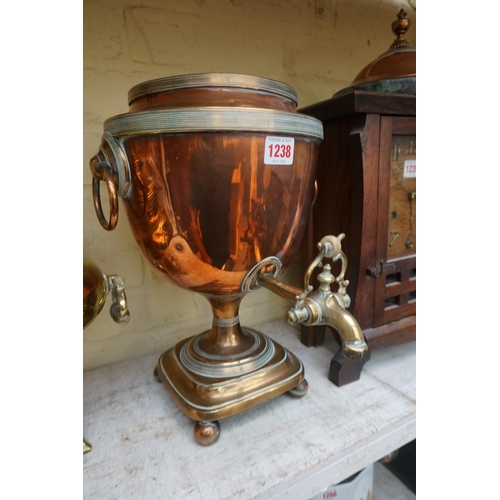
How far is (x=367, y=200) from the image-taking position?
0.72m

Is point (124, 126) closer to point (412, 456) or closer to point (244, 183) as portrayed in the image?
point (244, 183)

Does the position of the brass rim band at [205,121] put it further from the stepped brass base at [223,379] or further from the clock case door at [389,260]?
the stepped brass base at [223,379]

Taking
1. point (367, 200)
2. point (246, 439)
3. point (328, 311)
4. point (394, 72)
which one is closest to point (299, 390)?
point (246, 439)

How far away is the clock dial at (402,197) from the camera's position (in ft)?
2.48

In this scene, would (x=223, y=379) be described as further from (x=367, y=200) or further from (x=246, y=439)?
(x=367, y=200)

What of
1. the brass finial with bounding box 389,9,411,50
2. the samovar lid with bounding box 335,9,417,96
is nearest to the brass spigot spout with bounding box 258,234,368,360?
the samovar lid with bounding box 335,9,417,96

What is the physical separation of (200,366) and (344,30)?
96 cm

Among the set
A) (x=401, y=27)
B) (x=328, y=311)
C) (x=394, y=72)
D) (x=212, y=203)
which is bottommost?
(x=328, y=311)

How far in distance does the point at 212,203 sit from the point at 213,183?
1.1 inches

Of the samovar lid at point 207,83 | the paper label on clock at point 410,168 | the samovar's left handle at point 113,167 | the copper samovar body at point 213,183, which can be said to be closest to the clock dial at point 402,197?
the paper label on clock at point 410,168

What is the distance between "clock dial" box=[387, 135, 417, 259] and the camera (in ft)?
2.48

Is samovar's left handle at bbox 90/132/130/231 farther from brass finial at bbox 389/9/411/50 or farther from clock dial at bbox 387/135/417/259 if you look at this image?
brass finial at bbox 389/9/411/50

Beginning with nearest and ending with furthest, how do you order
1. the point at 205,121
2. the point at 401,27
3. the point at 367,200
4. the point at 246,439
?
the point at 205,121
the point at 246,439
the point at 367,200
the point at 401,27

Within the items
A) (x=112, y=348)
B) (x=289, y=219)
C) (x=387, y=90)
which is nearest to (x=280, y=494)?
(x=289, y=219)
